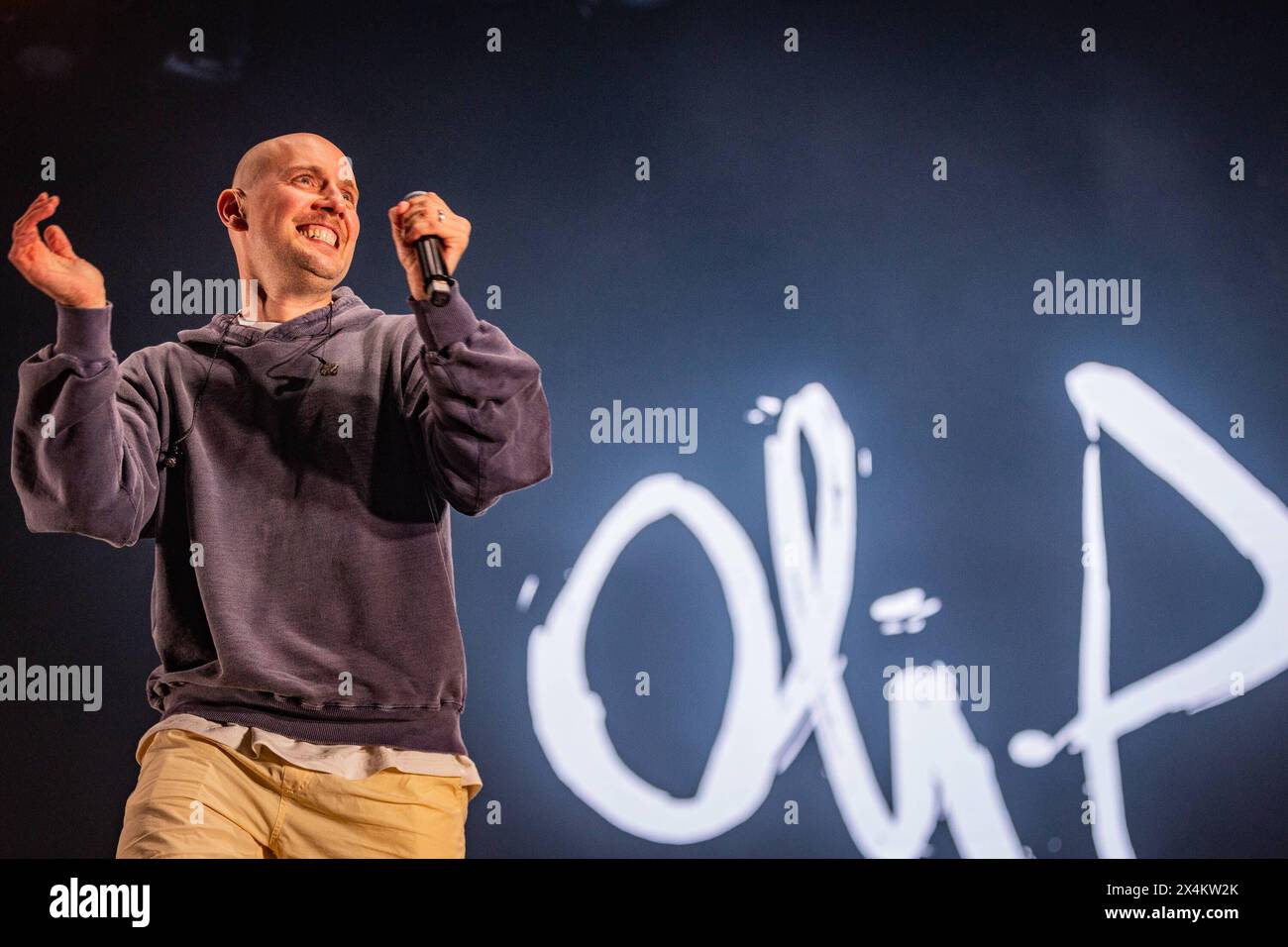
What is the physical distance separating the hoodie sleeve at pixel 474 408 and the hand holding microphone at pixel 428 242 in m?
0.03

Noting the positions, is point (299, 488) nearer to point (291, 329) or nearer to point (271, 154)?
point (291, 329)

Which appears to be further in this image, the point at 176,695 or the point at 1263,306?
the point at 1263,306

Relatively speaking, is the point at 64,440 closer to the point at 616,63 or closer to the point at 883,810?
the point at 616,63

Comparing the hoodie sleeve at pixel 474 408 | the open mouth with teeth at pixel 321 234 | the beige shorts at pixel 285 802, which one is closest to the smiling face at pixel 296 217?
the open mouth with teeth at pixel 321 234

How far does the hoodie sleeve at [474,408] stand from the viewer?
1.79 meters

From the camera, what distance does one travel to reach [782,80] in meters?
2.71

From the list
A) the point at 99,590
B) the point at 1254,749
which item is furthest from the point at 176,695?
the point at 1254,749

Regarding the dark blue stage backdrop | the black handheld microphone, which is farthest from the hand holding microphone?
the dark blue stage backdrop

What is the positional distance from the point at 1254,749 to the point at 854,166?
152 cm

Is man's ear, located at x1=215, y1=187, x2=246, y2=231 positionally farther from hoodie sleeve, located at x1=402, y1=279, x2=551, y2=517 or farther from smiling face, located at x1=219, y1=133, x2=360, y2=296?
hoodie sleeve, located at x1=402, y1=279, x2=551, y2=517

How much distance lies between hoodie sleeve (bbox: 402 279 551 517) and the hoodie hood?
0.22 meters

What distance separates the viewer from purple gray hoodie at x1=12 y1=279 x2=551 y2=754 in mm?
1817

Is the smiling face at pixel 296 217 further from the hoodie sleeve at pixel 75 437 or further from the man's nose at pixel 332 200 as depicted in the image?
the hoodie sleeve at pixel 75 437
